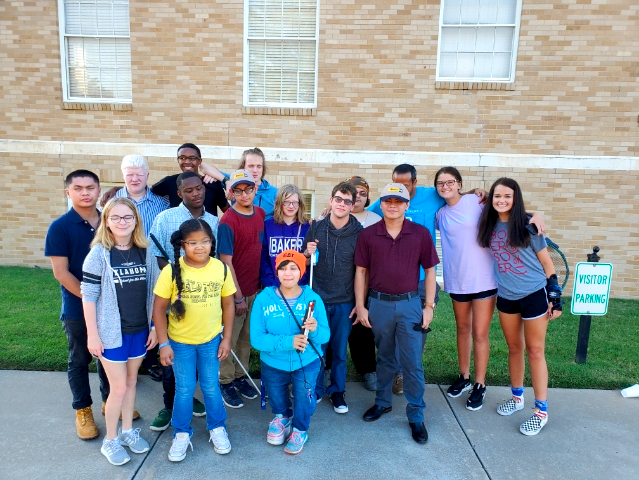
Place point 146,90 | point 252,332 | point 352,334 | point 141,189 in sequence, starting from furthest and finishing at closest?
1. point 146,90
2. point 352,334
3. point 141,189
4. point 252,332

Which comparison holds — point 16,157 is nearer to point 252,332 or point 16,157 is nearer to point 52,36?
point 52,36

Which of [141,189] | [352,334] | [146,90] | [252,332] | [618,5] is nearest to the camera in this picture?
[252,332]

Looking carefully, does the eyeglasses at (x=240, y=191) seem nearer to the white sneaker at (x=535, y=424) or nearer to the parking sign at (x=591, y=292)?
the white sneaker at (x=535, y=424)

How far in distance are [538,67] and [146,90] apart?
20.6ft

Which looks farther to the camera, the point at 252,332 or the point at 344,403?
the point at 344,403

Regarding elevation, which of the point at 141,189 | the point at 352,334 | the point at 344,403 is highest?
the point at 141,189

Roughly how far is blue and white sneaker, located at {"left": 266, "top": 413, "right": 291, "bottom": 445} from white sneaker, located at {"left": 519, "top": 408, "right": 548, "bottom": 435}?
1831mm

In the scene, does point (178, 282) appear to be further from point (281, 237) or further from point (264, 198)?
point (264, 198)

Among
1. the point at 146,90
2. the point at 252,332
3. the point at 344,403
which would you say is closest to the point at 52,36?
the point at 146,90

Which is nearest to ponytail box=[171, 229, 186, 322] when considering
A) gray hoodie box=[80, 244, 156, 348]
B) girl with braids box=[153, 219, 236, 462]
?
girl with braids box=[153, 219, 236, 462]

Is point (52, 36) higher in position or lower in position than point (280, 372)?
higher

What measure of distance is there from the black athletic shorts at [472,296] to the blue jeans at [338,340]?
0.91 m

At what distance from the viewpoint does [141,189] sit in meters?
3.83

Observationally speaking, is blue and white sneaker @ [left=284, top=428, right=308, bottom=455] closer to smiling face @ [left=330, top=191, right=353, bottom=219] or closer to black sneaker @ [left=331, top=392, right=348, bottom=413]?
black sneaker @ [left=331, top=392, right=348, bottom=413]
